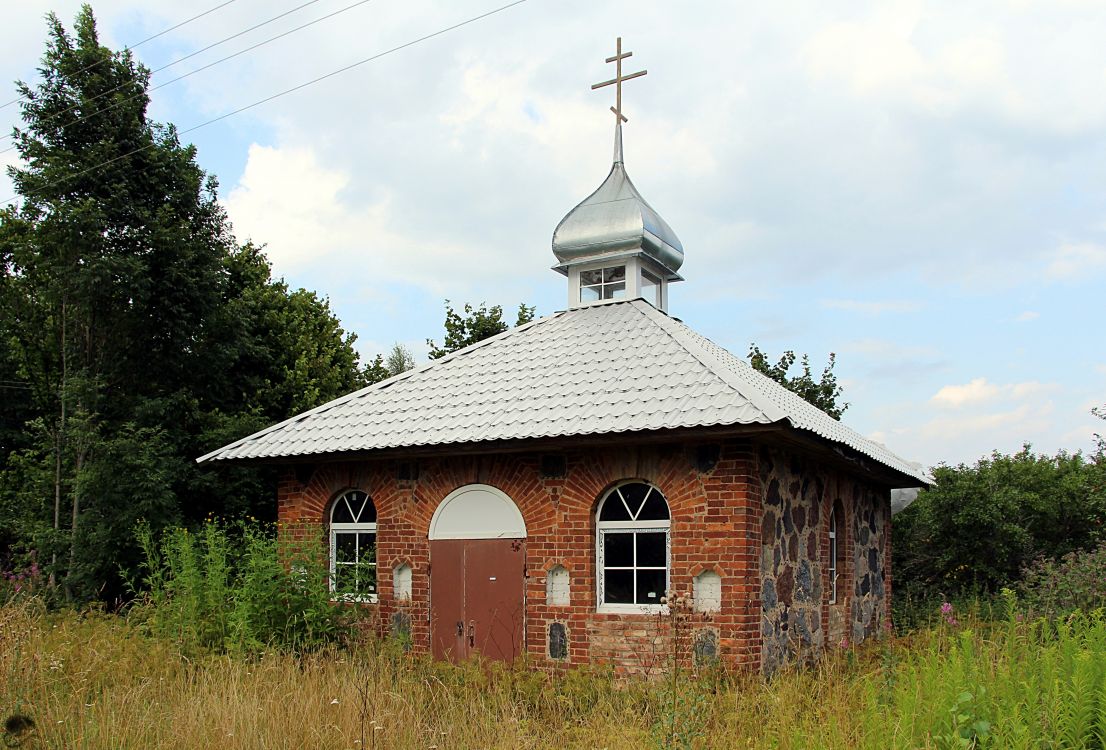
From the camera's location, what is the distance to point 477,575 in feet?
38.2

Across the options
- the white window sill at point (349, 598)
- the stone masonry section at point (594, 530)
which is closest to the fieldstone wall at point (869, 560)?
the stone masonry section at point (594, 530)

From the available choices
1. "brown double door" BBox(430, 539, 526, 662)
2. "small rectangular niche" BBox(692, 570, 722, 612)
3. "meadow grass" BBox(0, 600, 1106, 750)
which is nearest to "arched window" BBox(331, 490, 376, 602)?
"brown double door" BBox(430, 539, 526, 662)

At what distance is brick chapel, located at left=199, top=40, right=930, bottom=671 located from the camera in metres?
10.4

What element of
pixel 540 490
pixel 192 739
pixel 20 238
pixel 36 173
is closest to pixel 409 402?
pixel 540 490

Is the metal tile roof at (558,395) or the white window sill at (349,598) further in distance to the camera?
the white window sill at (349,598)

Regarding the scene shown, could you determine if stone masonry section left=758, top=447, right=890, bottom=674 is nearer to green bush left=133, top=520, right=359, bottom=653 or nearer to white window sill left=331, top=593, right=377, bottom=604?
white window sill left=331, top=593, right=377, bottom=604

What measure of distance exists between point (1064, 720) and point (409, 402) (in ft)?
28.1

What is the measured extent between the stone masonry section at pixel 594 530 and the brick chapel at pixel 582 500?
21 mm

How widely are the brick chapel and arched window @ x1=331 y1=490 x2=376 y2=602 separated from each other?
0.08 ft

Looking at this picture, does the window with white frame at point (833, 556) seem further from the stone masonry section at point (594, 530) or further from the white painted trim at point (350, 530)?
the white painted trim at point (350, 530)

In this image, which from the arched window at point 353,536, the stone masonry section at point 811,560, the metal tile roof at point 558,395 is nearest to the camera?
the metal tile roof at point 558,395

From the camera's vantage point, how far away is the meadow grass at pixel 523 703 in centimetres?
585

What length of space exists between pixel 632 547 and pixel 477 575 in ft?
6.01

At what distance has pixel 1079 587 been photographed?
13.4m
